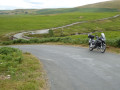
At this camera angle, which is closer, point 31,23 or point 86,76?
point 86,76

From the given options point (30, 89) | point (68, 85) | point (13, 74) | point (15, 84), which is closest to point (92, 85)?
point (68, 85)

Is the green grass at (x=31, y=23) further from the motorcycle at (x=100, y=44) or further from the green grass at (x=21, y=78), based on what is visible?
the green grass at (x=21, y=78)

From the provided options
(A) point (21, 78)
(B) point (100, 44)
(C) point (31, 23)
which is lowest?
(C) point (31, 23)

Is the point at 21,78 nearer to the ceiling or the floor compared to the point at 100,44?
nearer to the ceiling

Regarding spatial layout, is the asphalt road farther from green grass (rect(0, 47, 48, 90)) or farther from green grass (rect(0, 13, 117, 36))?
green grass (rect(0, 13, 117, 36))

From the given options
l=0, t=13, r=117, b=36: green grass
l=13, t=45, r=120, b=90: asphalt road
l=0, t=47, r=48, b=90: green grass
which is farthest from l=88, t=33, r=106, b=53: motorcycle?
l=0, t=13, r=117, b=36: green grass

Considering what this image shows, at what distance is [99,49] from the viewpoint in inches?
591

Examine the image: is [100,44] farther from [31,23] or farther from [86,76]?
[31,23]

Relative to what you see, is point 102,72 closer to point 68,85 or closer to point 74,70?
point 74,70

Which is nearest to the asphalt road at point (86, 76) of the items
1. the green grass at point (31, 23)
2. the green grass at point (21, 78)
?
the green grass at point (21, 78)

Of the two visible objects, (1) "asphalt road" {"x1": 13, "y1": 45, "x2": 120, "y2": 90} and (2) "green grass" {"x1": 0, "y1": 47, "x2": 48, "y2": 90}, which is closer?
(2) "green grass" {"x1": 0, "y1": 47, "x2": 48, "y2": 90}

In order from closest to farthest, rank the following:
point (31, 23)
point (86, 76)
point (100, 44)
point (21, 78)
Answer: point (21, 78)
point (86, 76)
point (100, 44)
point (31, 23)

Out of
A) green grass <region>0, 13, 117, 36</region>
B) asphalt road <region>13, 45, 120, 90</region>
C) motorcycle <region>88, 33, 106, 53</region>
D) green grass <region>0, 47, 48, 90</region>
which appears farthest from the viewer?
green grass <region>0, 13, 117, 36</region>

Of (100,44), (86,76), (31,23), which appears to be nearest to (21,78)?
(86,76)
